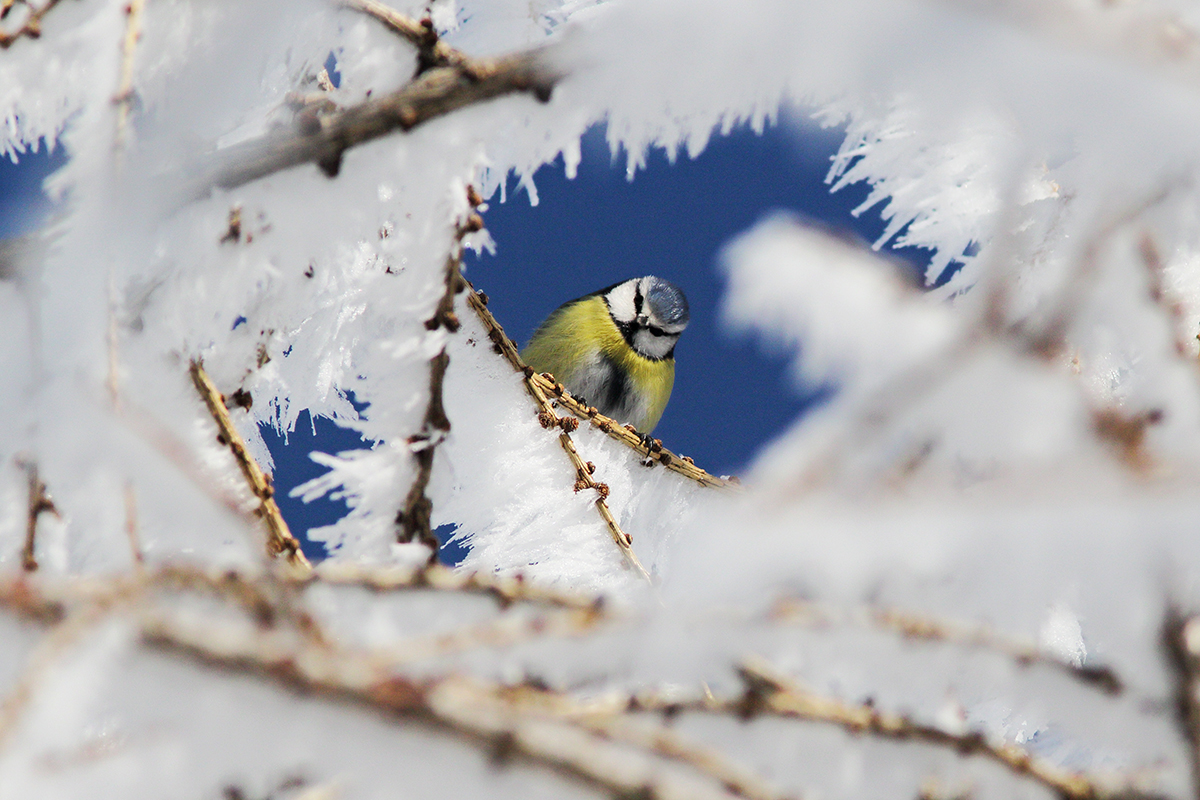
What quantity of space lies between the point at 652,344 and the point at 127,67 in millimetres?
1948

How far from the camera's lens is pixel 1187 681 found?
0.31 meters

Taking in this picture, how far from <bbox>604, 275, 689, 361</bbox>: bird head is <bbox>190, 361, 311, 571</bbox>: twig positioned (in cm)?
183

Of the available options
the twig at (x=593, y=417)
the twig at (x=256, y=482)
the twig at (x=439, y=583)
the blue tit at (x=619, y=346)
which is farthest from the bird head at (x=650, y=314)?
the twig at (x=439, y=583)

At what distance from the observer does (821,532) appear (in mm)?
242

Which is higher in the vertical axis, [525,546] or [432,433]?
[432,433]

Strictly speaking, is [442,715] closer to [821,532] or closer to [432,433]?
[821,532]

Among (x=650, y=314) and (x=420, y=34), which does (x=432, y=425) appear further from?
(x=650, y=314)

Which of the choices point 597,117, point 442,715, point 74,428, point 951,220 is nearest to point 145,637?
point 442,715

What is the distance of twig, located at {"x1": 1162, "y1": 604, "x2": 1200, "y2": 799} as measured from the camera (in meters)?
0.31

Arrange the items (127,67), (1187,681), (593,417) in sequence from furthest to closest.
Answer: (593,417) → (127,67) → (1187,681)

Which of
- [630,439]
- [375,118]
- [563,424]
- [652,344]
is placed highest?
[375,118]

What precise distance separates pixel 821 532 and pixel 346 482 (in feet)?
0.90

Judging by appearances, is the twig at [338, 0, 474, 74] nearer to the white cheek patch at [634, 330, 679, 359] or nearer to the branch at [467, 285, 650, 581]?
the branch at [467, 285, 650, 581]

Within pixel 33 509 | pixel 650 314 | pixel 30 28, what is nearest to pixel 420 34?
pixel 30 28
